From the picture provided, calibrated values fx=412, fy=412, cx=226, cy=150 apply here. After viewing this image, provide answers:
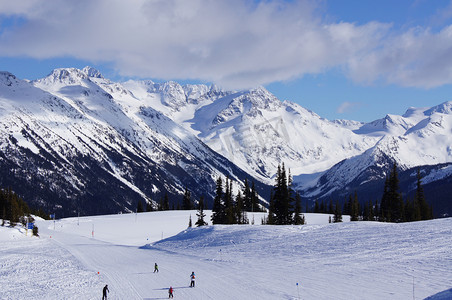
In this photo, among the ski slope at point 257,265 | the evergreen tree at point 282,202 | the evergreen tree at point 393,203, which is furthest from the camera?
the evergreen tree at point 393,203

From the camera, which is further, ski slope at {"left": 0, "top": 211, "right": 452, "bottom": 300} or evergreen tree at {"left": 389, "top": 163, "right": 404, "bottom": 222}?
evergreen tree at {"left": 389, "top": 163, "right": 404, "bottom": 222}

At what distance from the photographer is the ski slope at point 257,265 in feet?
113

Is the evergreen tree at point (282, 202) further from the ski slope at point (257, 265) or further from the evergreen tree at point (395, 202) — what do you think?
the evergreen tree at point (395, 202)

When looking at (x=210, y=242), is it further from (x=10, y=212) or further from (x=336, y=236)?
(x=10, y=212)

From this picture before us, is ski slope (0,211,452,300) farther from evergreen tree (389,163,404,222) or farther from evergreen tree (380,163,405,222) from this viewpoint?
evergreen tree (389,163,404,222)

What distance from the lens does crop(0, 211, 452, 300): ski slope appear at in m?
34.5

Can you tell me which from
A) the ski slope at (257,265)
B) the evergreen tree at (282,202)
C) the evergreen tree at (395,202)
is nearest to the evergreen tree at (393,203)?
the evergreen tree at (395,202)

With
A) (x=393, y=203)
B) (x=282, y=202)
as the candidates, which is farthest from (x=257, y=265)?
(x=393, y=203)

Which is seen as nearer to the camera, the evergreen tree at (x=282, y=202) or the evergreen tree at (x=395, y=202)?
A: the evergreen tree at (x=282, y=202)

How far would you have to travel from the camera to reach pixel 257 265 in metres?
46.6

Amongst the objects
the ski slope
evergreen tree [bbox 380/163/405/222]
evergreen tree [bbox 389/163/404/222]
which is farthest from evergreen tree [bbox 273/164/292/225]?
evergreen tree [bbox 389/163/404/222]

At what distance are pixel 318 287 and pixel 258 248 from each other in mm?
22554

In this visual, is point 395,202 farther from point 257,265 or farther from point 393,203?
point 257,265

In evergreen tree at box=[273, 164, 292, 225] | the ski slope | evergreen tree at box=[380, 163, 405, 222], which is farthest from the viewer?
evergreen tree at box=[380, 163, 405, 222]
